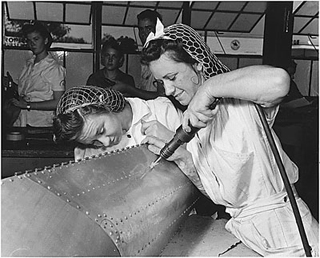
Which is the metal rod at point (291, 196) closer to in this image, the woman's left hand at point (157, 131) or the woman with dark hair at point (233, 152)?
the woman with dark hair at point (233, 152)

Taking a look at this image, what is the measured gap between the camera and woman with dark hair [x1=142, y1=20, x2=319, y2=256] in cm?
122

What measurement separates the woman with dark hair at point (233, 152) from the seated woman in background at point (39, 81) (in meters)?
2.08

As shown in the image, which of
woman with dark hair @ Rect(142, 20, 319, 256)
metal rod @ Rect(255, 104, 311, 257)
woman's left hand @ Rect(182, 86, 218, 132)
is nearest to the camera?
metal rod @ Rect(255, 104, 311, 257)

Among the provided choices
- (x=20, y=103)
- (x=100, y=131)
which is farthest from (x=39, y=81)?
(x=100, y=131)

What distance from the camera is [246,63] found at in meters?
5.55

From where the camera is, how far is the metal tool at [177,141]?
1193 millimetres

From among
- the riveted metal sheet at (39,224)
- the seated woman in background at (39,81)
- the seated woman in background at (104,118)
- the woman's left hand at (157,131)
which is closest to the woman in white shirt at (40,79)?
the seated woman in background at (39,81)

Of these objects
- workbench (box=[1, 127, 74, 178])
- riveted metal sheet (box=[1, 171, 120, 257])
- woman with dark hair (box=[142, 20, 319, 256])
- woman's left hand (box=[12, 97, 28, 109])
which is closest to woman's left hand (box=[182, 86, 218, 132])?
woman with dark hair (box=[142, 20, 319, 256])

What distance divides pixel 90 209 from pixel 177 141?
379mm

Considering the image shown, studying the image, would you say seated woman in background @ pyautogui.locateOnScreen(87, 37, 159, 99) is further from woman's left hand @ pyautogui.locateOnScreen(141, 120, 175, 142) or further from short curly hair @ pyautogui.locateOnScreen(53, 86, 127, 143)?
woman's left hand @ pyautogui.locateOnScreen(141, 120, 175, 142)

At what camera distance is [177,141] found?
1.25m

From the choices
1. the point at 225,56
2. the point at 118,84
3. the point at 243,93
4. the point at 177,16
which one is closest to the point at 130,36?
the point at 177,16

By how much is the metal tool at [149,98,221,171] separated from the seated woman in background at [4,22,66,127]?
6.85ft

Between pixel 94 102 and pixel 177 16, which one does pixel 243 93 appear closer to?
pixel 94 102
